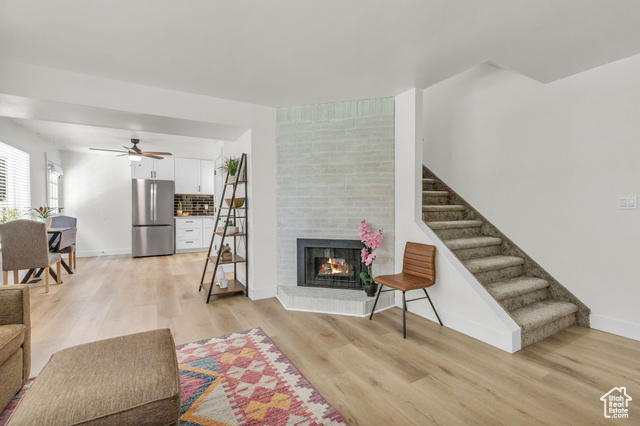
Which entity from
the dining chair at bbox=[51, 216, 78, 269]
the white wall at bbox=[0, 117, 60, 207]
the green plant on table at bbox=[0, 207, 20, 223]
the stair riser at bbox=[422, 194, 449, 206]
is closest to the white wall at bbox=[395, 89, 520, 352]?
the stair riser at bbox=[422, 194, 449, 206]

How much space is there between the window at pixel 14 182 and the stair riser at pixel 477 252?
5.54m

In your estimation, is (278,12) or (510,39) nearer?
(278,12)

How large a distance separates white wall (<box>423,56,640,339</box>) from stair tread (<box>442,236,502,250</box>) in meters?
0.19

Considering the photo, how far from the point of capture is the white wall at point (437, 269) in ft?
8.08

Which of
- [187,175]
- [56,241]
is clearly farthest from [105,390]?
[187,175]

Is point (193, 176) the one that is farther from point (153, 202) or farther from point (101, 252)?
point (101, 252)

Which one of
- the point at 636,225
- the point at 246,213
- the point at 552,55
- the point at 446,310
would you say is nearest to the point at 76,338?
the point at 246,213

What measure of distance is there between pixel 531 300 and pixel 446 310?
0.88 meters

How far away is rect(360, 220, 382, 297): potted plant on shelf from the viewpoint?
10.7 ft

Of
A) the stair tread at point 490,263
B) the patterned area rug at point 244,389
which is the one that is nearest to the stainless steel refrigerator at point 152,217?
the patterned area rug at point 244,389

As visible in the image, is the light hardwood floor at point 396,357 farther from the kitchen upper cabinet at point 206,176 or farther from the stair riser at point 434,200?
the kitchen upper cabinet at point 206,176

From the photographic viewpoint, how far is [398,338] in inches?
101

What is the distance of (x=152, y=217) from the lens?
6.68 metres

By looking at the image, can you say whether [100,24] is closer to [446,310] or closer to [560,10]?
[560,10]
